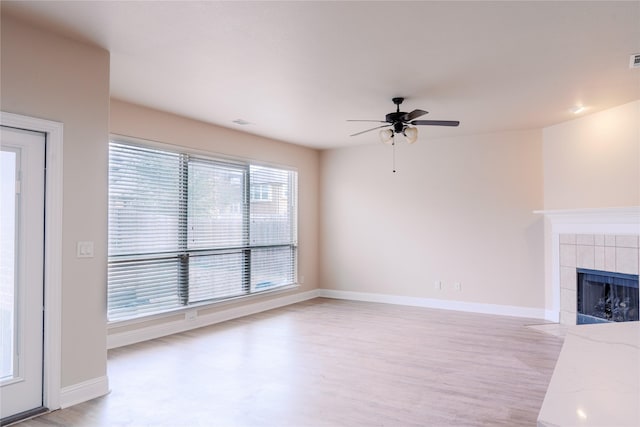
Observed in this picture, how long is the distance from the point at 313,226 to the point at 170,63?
4.65 m

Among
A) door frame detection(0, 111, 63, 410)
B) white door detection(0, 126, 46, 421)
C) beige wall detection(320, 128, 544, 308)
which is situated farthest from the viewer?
beige wall detection(320, 128, 544, 308)

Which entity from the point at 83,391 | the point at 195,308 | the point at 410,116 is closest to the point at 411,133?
the point at 410,116

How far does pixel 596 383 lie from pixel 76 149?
340 cm

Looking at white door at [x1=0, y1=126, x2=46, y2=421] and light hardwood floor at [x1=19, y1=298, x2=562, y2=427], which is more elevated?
white door at [x1=0, y1=126, x2=46, y2=421]

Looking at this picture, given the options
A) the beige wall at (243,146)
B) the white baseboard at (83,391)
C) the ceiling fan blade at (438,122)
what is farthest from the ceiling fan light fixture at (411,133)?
the white baseboard at (83,391)

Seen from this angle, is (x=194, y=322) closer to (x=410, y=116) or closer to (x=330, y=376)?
(x=330, y=376)

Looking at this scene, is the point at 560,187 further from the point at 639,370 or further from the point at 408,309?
the point at 639,370

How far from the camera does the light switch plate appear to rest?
3090 millimetres

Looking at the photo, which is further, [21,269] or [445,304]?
[445,304]

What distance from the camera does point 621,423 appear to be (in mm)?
804

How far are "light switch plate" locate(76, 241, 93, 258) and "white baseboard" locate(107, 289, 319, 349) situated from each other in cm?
170

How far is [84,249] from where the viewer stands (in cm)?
312

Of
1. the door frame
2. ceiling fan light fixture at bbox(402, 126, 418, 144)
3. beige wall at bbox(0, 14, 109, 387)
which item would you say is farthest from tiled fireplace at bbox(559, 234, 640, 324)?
the door frame

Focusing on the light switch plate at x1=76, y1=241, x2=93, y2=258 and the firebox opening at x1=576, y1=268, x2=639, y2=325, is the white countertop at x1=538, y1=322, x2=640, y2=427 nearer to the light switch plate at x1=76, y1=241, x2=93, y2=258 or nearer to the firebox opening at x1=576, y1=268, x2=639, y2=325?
the light switch plate at x1=76, y1=241, x2=93, y2=258
